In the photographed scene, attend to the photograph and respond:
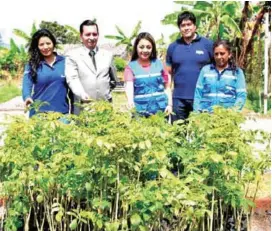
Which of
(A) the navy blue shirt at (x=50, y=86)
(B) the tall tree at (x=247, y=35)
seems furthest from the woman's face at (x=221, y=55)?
(B) the tall tree at (x=247, y=35)

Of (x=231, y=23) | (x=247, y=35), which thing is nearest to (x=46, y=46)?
(x=231, y=23)

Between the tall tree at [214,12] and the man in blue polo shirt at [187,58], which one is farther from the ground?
the tall tree at [214,12]

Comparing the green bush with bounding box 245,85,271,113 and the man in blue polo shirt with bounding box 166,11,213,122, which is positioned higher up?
the man in blue polo shirt with bounding box 166,11,213,122

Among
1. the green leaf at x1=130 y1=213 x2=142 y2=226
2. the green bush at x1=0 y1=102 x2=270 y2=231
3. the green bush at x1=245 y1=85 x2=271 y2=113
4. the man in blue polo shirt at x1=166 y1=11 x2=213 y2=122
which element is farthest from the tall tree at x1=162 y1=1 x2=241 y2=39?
the green leaf at x1=130 y1=213 x2=142 y2=226

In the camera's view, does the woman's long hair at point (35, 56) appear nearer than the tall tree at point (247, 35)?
Yes

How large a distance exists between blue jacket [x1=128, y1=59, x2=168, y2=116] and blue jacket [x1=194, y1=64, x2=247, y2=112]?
32 centimetres

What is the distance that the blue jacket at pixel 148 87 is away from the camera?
14.8 ft

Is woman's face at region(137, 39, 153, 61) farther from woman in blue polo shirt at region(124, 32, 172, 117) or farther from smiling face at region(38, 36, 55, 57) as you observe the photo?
smiling face at region(38, 36, 55, 57)

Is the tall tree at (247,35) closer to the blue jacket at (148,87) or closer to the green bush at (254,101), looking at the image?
the green bush at (254,101)

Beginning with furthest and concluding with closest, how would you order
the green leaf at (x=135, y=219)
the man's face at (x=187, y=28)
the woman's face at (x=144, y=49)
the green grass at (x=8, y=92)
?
the green grass at (x=8, y=92), the man's face at (x=187, y=28), the woman's face at (x=144, y=49), the green leaf at (x=135, y=219)

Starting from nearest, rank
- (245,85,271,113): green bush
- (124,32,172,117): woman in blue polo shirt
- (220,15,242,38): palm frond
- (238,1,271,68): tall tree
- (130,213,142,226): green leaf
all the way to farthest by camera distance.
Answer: (130,213,142,226): green leaf < (124,32,172,117): woman in blue polo shirt < (238,1,271,68): tall tree < (220,15,242,38): palm frond < (245,85,271,113): green bush

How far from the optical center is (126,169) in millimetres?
3004

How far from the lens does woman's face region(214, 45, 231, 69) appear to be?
14.1 ft

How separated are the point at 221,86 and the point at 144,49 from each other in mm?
637
